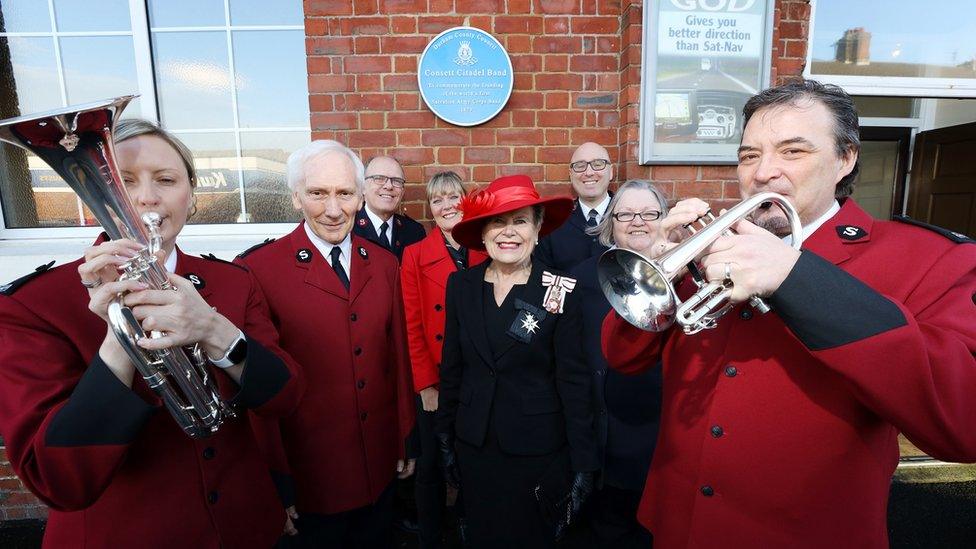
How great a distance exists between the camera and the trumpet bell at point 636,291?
4.61ft

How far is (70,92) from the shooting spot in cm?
372

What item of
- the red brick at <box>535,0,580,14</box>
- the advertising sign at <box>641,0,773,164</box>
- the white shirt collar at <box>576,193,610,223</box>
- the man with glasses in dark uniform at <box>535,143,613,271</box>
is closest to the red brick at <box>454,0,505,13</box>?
the red brick at <box>535,0,580,14</box>

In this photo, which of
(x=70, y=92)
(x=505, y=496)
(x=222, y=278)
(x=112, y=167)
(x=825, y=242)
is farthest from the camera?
(x=70, y=92)

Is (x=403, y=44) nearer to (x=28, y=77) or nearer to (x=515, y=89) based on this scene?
(x=515, y=89)

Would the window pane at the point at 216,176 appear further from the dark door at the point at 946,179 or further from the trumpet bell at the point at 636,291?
the dark door at the point at 946,179

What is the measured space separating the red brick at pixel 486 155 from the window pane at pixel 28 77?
11.6 ft

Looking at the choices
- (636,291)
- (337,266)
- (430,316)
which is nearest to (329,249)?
(337,266)

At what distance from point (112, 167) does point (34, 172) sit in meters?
3.86

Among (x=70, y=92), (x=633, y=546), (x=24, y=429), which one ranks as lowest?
(x=633, y=546)

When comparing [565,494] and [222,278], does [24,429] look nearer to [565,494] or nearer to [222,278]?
[222,278]

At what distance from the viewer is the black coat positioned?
2.80 m

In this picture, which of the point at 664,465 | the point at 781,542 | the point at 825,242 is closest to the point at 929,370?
the point at 825,242

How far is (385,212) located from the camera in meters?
3.63

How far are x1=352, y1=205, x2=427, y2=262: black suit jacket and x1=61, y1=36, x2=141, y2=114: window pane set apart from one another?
217 centimetres
